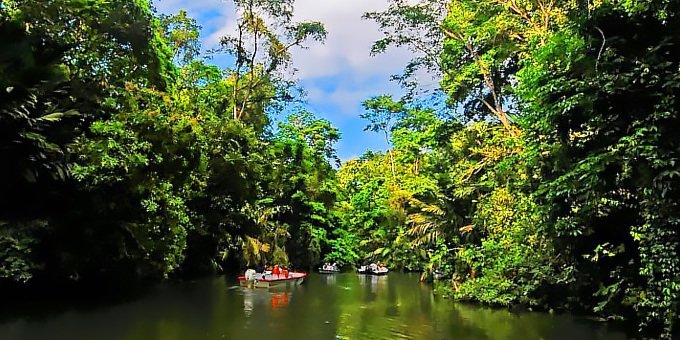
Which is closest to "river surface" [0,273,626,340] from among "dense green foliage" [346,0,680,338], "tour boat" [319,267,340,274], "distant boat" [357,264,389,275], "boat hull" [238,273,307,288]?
"dense green foliage" [346,0,680,338]

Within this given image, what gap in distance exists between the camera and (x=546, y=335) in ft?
45.6

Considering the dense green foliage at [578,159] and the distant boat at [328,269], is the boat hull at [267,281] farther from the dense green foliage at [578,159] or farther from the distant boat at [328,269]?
the distant boat at [328,269]

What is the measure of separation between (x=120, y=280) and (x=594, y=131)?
52.8ft

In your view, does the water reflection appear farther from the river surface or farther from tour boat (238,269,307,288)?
tour boat (238,269,307,288)

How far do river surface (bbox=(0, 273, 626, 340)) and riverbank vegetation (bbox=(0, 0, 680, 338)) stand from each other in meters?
1.01

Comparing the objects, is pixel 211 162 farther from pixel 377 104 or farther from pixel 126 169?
pixel 377 104

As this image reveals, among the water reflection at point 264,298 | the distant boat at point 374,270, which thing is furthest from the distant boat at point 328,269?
the water reflection at point 264,298

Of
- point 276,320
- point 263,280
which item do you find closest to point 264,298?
point 263,280

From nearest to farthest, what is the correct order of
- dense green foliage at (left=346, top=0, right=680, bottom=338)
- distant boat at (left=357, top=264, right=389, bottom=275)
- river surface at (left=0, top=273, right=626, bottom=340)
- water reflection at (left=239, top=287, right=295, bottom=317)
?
dense green foliage at (left=346, top=0, right=680, bottom=338)
river surface at (left=0, top=273, right=626, bottom=340)
water reflection at (left=239, top=287, right=295, bottom=317)
distant boat at (left=357, top=264, right=389, bottom=275)

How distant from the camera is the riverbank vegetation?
36.7 ft

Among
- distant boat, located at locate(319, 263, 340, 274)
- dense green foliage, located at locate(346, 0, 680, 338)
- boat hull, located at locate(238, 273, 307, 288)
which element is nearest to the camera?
dense green foliage, located at locate(346, 0, 680, 338)

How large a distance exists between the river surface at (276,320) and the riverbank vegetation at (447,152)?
1.01 m

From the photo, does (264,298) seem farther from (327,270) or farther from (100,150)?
(327,270)

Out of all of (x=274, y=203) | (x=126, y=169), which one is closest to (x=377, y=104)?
(x=274, y=203)
